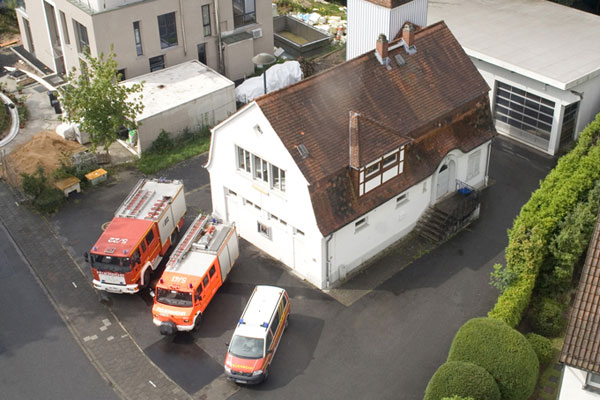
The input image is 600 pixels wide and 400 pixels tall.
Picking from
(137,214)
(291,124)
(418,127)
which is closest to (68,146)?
(137,214)

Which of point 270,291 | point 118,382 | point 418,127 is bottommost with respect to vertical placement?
point 118,382

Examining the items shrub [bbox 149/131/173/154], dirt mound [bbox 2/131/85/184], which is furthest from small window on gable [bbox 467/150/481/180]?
dirt mound [bbox 2/131/85/184]

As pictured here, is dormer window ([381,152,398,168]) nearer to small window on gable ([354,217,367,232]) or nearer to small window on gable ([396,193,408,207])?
small window on gable ([396,193,408,207])

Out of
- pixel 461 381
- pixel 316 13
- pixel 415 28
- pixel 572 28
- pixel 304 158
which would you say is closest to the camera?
pixel 461 381

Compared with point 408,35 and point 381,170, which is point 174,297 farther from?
point 408,35

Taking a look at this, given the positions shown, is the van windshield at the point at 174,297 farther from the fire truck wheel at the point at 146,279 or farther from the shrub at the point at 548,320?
the shrub at the point at 548,320

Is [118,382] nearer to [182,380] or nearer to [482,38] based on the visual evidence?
[182,380]

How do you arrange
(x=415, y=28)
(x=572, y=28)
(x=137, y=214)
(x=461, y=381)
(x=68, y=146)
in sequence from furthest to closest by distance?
(x=572, y=28) < (x=68, y=146) < (x=415, y=28) < (x=137, y=214) < (x=461, y=381)
